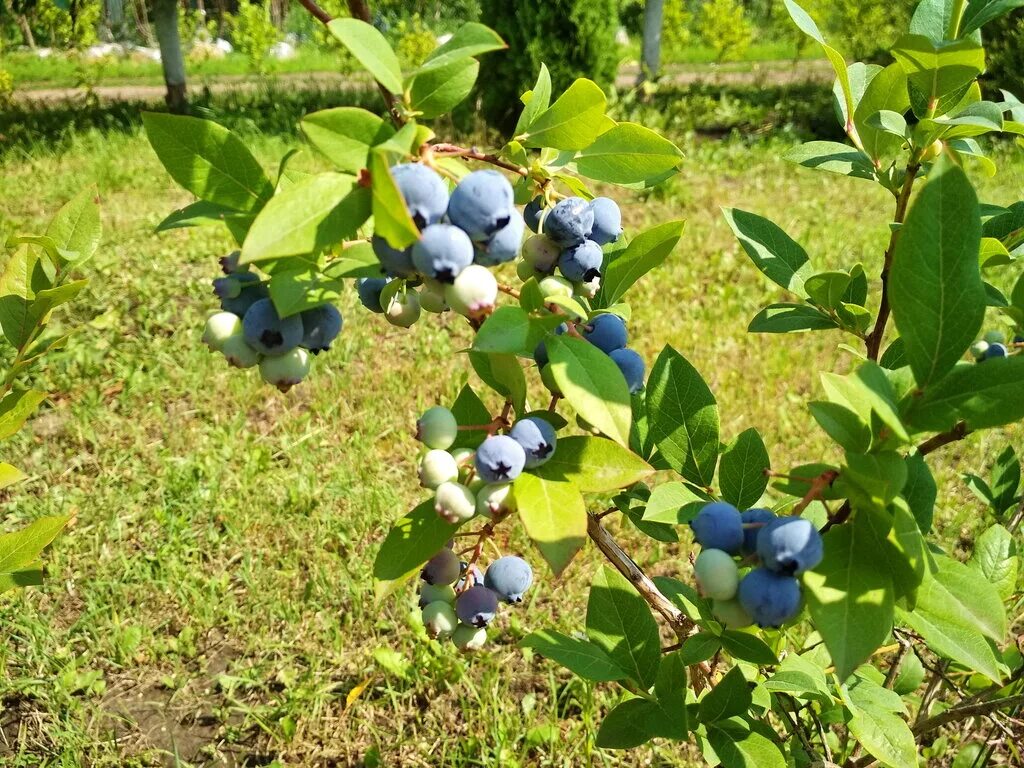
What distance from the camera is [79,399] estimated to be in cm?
272

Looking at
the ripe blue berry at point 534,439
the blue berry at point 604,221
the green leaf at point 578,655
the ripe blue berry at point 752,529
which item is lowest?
the green leaf at point 578,655

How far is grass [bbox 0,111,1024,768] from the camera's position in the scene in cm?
165

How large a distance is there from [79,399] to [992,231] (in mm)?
2677

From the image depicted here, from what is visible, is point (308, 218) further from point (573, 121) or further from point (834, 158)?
point (834, 158)

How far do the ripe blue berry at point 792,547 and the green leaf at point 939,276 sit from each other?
129 millimetres

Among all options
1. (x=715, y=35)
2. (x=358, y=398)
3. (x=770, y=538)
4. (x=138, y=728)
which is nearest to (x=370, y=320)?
(x=358, y=398)

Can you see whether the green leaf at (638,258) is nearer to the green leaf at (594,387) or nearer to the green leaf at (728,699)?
the green leaf at (594,387)

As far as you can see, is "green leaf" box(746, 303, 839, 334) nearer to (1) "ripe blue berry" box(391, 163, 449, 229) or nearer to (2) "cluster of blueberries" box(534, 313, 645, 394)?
(2) "cluster of blueberries" box(534, 313, 645, 394)

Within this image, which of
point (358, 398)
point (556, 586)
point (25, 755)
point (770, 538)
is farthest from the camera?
point (358, 398)

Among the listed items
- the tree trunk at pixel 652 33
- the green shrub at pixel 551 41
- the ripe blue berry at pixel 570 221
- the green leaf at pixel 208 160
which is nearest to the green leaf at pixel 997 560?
the ripe blue berry at pixel 570 221

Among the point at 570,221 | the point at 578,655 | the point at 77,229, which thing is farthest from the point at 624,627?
the point at 77,229

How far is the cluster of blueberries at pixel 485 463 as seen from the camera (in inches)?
22.8

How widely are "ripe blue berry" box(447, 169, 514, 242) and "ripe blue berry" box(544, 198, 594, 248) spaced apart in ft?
0.36

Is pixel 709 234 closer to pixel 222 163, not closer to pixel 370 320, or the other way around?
pixel 370 320
